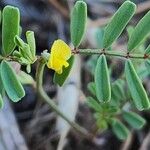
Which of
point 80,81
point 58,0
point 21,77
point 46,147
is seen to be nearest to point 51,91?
point 80,81

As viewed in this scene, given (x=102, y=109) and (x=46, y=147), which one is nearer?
(x=102, y=109)

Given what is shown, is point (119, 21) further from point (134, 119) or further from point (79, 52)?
point (134, 119)

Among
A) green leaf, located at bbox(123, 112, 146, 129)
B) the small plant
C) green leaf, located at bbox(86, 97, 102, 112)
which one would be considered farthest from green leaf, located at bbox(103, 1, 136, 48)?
green leaf, located at bbox(123, 112, 146, 129)

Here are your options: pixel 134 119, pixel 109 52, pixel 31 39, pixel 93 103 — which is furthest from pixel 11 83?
pixel 134 119

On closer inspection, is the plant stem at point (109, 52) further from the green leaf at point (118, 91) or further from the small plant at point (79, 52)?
the green leaf at point (118, 91)

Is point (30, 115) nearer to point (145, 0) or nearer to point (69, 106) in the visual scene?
point (69, 106)

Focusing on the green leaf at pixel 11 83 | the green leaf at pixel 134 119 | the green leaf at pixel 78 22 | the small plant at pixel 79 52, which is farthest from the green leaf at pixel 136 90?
the green leaf at pixel 134 119

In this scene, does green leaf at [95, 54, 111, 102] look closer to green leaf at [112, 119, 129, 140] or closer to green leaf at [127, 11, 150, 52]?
green leaf at [127, 11, 150, 52]
